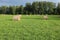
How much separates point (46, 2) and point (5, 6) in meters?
22.8

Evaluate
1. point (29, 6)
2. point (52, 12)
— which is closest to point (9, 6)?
point (29, 6)

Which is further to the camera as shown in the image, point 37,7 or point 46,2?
point 46,2

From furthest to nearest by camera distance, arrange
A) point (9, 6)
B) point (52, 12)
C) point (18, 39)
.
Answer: point (9, 6)
point (52, 12)
point (18, 39)

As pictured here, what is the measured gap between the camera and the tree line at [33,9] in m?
87.8

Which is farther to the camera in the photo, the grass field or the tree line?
the tree line

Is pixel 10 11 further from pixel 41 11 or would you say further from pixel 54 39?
pixel 54 39

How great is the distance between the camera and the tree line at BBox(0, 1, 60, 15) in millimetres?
87812

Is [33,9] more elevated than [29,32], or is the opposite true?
[29,32]

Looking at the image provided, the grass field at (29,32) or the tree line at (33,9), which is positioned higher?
the grass field at (29,32)

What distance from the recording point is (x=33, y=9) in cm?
8919

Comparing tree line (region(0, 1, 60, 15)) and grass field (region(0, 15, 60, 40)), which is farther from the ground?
grass field (region(0, 15, 60, 40))

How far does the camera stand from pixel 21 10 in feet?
290

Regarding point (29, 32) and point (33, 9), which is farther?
point (33, 9)

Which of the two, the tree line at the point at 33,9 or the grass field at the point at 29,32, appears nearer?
the grass field at the point at 29,32
